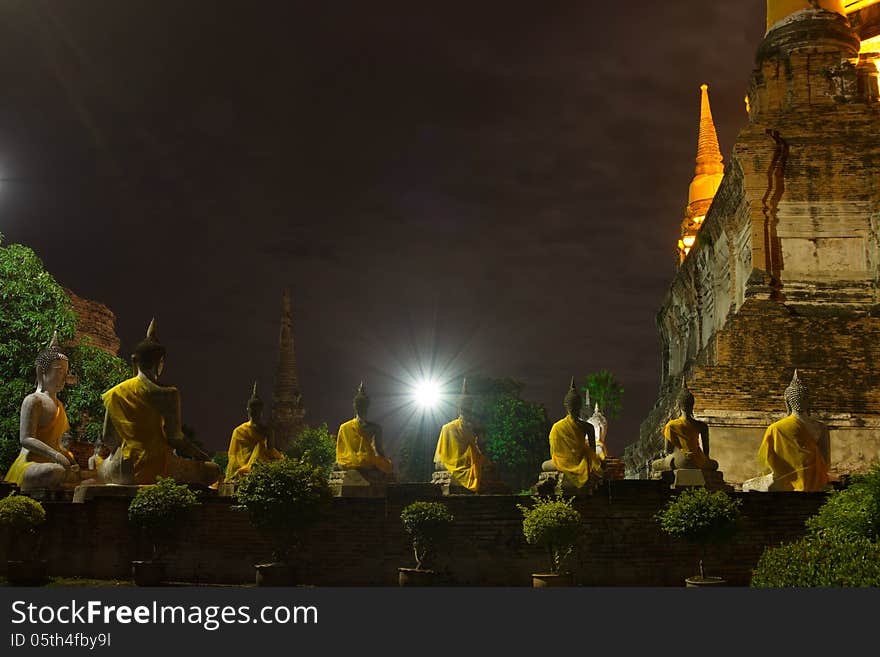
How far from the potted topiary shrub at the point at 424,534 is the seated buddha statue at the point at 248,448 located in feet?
18.4

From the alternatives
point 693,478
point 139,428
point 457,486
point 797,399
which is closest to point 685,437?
point 693,478

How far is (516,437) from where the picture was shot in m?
47.2

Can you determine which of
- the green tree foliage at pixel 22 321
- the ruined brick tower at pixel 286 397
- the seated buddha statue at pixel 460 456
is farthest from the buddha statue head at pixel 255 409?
the ruined brick tower at pixel 286 397

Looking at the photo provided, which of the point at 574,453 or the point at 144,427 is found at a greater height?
the point at 144,427

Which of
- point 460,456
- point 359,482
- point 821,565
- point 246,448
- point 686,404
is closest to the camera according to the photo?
point 821,565

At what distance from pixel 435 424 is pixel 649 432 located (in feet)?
83.5

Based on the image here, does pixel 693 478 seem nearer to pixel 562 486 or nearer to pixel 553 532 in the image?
pixel 562 486

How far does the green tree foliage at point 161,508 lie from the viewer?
33.8 ft

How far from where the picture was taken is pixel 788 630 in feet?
19.8

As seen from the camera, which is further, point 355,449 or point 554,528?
point 355,449

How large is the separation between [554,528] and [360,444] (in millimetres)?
6829

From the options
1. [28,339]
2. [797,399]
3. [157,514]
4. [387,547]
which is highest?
[28,339]

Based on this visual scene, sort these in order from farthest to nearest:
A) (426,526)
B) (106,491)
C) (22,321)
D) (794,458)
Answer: (22,321)
(794,458)
(106,491)
(426,526)

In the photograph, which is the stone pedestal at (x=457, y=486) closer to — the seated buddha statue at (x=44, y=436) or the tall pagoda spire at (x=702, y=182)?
the seated buddha statue at (x=44, y=436)
